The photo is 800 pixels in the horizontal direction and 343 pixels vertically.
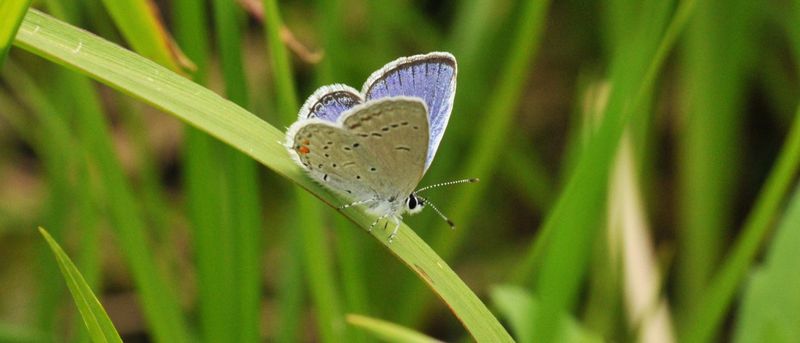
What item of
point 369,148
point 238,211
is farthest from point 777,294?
point 238,211

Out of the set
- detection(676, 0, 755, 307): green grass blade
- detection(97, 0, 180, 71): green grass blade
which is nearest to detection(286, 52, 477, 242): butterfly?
detection(97, 0, 180, 71): green grass blade

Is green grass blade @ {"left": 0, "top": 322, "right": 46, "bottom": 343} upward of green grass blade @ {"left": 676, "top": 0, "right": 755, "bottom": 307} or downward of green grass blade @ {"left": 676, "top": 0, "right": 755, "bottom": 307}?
downward

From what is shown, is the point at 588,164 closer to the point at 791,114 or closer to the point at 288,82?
the point at 288,82

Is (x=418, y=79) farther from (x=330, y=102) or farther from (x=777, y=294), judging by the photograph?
Answer: (x=777, y=294)

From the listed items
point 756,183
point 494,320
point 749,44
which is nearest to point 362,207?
point 494,320

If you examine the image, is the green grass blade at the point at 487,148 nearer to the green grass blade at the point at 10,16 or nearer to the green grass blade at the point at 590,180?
the green grass blade at the point at 590,180

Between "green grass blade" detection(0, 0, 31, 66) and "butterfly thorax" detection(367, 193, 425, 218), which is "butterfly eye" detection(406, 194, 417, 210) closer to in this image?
"butterfly thorax" detection(367, 193, 425, 218)

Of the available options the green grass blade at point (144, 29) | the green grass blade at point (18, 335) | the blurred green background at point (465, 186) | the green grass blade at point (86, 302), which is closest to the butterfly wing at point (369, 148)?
the blurred green background at point (465, 186)
